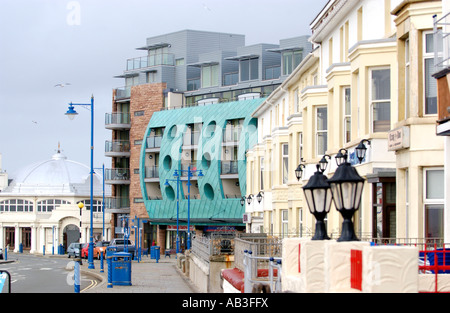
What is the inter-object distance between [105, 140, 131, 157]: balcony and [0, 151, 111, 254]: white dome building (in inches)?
387

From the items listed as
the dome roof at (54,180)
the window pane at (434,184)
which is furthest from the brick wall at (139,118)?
the window pane at (434,184)

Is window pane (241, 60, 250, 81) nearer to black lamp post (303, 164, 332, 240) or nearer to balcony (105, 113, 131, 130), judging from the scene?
balcony (105, 113, 131, 130)

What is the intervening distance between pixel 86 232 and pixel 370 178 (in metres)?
80.0

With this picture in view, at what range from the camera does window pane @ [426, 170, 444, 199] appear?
16109mm

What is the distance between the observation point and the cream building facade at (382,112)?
16.0m

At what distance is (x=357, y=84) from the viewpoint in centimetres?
2114

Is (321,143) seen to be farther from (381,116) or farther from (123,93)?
(123,93)

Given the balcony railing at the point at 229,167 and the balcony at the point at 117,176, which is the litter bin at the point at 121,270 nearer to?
the balcony railing at the point at 229,167

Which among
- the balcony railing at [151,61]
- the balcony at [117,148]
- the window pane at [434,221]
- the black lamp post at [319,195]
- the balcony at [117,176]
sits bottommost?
the window pane at [434,221]

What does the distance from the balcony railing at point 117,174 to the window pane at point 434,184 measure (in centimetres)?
7232

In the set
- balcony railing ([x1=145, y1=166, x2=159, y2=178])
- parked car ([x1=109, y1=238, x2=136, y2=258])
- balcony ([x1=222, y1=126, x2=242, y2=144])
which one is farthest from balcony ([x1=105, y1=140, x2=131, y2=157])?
parked car ([x1=109, y1=238, x2=136, y2=258])

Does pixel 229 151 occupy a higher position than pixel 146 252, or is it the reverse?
pixel 229 151

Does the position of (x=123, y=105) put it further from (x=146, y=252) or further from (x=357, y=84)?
(x=357, y=84)
